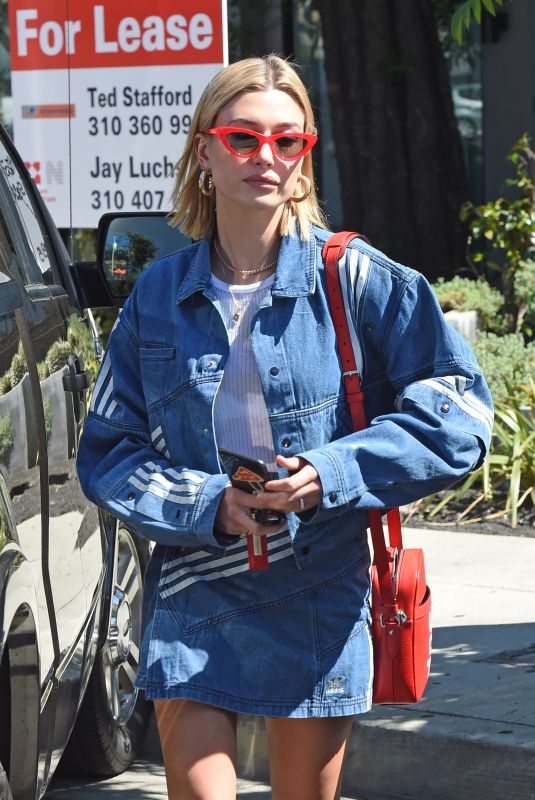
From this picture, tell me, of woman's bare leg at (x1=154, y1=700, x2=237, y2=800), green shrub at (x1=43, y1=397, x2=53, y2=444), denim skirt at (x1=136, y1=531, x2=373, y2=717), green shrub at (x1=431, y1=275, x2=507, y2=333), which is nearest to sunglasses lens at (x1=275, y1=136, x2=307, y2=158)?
denim skirt at (x1=136, y1=531, x2=373, y2=717)

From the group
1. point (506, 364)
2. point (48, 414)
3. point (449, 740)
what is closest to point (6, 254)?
point (48, 414)

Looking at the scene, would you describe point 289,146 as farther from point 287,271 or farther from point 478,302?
point 478,302

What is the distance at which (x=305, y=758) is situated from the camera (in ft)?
8.93

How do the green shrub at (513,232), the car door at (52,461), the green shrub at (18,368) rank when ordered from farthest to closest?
the green shrub at (513,232) → the car door at (52,461) → the green shrub at (18,368)

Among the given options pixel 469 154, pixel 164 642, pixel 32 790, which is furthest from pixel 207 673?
pixel 469 154

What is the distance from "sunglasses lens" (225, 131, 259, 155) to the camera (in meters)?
2.71

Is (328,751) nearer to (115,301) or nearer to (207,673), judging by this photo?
(207,673)

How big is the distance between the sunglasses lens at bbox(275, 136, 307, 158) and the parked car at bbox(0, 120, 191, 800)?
74 cm

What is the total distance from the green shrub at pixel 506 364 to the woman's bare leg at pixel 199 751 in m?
5.51

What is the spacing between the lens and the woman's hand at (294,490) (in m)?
2.49

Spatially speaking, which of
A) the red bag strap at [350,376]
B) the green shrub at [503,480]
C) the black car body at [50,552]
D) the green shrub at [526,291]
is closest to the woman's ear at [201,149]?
the red bag strap at [350,376]

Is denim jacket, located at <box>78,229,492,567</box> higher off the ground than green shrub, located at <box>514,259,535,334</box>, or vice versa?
denim jacket, located at <box>78,229,492,567</box>

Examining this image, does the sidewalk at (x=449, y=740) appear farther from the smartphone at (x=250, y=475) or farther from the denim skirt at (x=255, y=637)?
the smartphone at (x=250, y=475)

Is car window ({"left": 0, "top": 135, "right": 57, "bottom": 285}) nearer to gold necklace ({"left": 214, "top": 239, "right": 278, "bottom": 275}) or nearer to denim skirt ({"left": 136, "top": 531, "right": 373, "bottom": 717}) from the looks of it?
gold necklace ({"left": 214, "top": 239, "right": 278, "bottom": 275})
